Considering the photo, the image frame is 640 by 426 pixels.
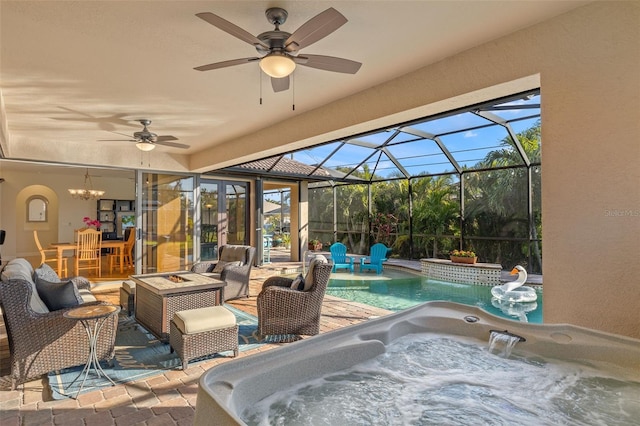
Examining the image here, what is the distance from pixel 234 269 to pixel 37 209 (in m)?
9.83

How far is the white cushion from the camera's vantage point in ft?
10.4

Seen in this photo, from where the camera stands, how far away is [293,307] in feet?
12.7

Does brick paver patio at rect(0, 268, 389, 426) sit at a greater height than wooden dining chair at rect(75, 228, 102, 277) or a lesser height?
lesser

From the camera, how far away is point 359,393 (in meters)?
2.11

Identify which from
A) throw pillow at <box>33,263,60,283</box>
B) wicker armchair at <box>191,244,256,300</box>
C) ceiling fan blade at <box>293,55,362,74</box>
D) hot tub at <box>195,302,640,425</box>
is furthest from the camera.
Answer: wicker armchair at <box>191,244,256,300</box>

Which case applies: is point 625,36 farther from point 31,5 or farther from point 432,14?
point 31,5

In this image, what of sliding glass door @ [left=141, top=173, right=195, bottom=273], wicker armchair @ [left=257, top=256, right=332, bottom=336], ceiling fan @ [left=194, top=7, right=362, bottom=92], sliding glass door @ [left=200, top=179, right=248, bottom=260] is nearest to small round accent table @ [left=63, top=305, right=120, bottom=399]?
wicker armchair @ [left=257, top=256, right=332, bottom=336]

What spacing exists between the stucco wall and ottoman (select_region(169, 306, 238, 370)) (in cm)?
270

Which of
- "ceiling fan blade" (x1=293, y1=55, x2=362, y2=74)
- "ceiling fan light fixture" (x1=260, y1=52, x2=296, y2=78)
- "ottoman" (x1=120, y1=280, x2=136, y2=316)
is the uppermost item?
"ceiling fan blade" (x1=293, y1=55, x2=362, y2=74)

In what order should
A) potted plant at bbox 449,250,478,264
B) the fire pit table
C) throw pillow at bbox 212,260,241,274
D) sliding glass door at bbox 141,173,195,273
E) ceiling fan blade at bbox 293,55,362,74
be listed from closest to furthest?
ceiling fan blade at bbox 293,55,362,74 → the fire pit table → throw pillow at bbox 212,260,241,274 → sliding glass door at bbox 141,173,195,273 → potted plant at bbox 449,250,478,264

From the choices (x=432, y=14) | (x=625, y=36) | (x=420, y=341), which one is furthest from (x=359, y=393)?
(x=625, y=36)

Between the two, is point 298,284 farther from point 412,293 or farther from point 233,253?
point 412,293

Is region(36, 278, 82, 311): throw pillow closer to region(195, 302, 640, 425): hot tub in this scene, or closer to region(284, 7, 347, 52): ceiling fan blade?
region(195, 302, 640, 425): hot tub

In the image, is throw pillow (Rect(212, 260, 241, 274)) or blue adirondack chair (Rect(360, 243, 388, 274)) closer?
throw pillow (Rect(212, 260, 241, 274))
